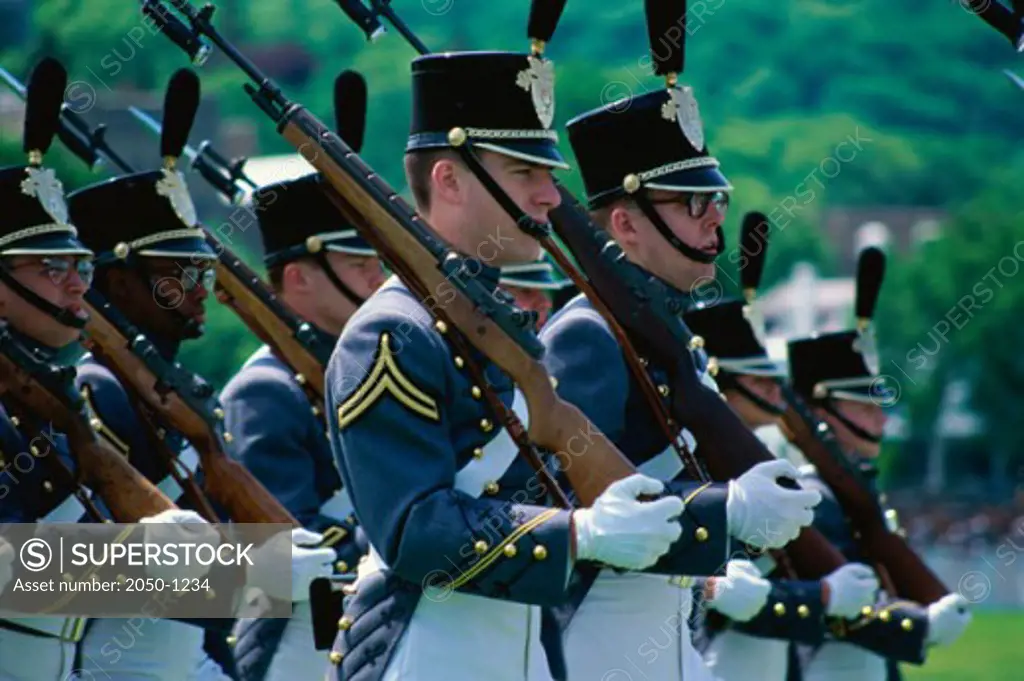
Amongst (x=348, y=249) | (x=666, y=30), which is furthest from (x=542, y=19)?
(x=348, y=249)

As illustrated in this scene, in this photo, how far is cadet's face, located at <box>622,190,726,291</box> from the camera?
7.81 metres

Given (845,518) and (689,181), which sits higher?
(689,181)

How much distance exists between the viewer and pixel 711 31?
→ 11300 centimetres

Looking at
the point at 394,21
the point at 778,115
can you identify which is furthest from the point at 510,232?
the point at 778,115

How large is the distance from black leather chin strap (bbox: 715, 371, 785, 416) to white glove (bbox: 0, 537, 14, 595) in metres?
4.39

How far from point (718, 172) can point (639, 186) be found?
0.26 metres

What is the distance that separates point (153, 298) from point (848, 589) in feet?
9.70

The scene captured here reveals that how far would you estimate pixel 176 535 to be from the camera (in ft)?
26.0

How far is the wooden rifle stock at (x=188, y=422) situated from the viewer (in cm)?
868

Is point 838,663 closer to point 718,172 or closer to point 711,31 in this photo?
point 718,172

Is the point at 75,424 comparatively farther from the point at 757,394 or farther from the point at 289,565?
the point at 757,394

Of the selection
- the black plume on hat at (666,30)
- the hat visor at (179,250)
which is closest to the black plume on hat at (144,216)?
the hat visor at (179,250)

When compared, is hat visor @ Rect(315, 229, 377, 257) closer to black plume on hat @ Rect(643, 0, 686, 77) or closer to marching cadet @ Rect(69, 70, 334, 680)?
marching cadet @ Rect(69, 70, 334, 680)

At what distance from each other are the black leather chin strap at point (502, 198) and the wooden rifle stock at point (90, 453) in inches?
71.9
